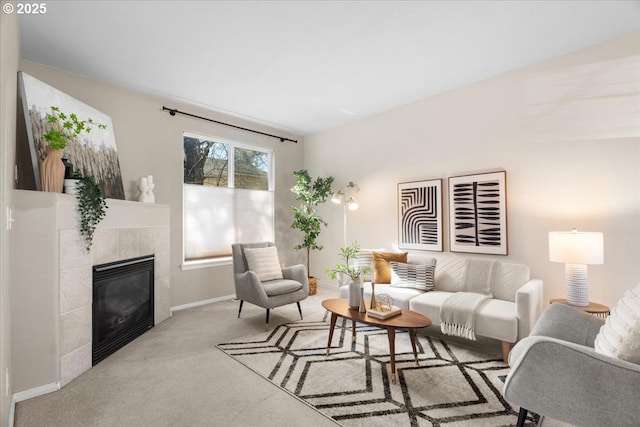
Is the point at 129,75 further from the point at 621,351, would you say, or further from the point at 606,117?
the point at 606,117

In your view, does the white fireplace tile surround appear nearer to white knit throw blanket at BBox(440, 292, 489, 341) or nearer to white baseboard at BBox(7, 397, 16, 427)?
white baseboard at BBox(7, 397, 16, 427)

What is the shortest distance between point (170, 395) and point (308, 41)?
10.1 ft

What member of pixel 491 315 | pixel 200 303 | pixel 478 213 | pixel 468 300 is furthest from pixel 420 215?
pixel 200 303

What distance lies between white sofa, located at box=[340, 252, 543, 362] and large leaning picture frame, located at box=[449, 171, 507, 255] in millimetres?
243

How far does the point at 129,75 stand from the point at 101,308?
98.6 inches

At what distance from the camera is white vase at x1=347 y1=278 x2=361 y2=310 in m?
2.84

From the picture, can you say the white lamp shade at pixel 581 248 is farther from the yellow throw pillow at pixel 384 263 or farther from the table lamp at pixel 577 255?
the yellow throw pillow at pixel 384 263

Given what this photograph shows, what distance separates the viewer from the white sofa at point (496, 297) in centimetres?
267

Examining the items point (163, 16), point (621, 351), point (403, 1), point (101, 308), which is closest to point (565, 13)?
point (403, 1)

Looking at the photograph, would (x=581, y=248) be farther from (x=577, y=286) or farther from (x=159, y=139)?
(x=159, y=139)

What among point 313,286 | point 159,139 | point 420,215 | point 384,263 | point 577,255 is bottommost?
point 313,286

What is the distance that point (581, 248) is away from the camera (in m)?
2.68

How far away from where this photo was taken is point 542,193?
10.9ft

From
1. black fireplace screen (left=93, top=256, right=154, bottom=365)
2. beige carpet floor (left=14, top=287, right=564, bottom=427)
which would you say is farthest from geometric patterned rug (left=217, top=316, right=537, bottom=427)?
black fireplace screen (left=93, top=256, right=154, bottom=365)
